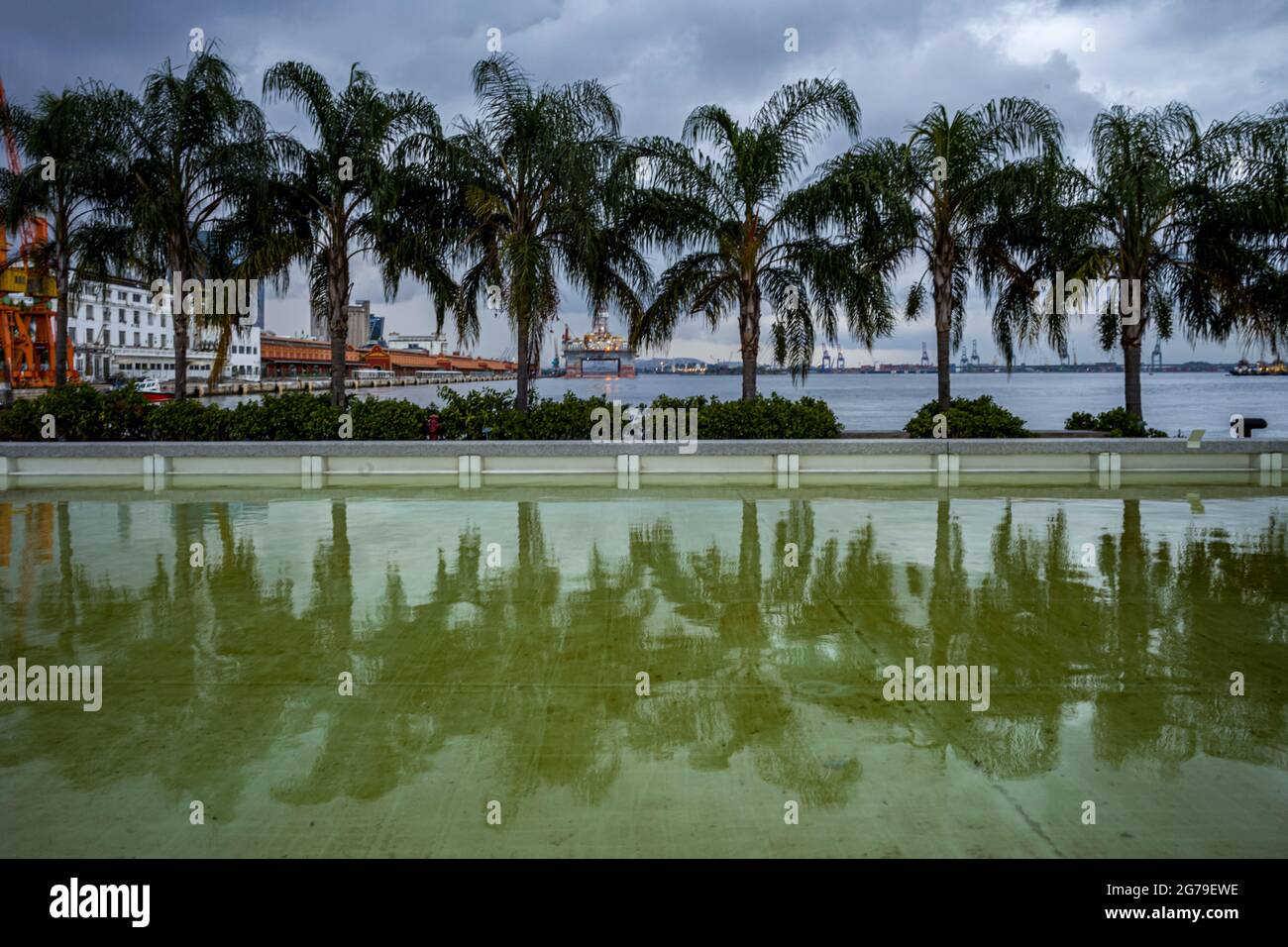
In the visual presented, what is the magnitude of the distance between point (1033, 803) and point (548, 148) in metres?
15.0

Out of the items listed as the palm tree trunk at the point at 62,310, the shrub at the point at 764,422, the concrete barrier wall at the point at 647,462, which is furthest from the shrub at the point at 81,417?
the shrub at the point at 764,422

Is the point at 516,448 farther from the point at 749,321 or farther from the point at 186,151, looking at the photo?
the point at 186,151

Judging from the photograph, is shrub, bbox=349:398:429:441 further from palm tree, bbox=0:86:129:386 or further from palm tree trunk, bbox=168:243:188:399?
palm tree, bbox=0:86:129:386

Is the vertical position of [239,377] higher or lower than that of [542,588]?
higher

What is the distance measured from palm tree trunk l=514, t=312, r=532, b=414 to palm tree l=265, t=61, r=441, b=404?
2571 mm

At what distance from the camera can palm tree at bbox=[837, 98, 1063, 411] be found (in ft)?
56.6

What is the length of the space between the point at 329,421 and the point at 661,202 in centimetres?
734

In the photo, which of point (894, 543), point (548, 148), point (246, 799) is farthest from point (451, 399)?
point (246, 799)

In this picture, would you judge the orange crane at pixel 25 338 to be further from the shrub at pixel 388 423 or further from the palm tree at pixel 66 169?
the shrub at pixel 388 423

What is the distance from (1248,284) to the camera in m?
18.3

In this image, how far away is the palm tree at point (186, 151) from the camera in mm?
17797

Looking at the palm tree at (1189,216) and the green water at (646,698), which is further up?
the palm tree at (1189,216)

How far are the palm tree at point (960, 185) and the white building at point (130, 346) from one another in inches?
3492
